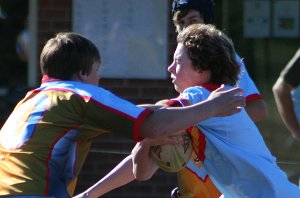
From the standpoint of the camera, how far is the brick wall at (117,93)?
7.24m

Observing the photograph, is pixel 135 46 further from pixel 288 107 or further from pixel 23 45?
pixel 288 107

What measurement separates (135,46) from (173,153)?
3.88 m

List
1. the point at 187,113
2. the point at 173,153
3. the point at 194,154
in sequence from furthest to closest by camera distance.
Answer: the point at 194,154, the point at 173,153, the point at 187,113

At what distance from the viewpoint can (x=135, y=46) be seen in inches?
284

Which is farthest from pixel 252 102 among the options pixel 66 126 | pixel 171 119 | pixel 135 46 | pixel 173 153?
pixel 135 46

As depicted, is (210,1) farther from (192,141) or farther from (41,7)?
(41,7)

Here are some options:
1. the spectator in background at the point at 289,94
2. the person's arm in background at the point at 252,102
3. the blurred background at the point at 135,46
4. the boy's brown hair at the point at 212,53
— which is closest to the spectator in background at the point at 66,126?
the boy's brown hair at the point at 212,53

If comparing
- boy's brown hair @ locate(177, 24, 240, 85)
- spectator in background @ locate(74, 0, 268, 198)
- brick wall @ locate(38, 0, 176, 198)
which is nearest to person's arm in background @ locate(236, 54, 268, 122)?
spectator in background @ locate(74, 0, 268, 198)

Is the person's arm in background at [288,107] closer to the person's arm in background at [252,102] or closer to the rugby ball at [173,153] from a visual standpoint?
the person's arm in background at [252,102]

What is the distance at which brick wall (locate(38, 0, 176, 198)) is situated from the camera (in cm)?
724

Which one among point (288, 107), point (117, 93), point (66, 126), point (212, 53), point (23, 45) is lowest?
point (117, 93)

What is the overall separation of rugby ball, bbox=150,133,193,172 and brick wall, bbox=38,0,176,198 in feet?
12.3

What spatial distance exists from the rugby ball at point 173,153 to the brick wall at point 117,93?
3739mm

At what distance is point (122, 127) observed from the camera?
3.27 m
